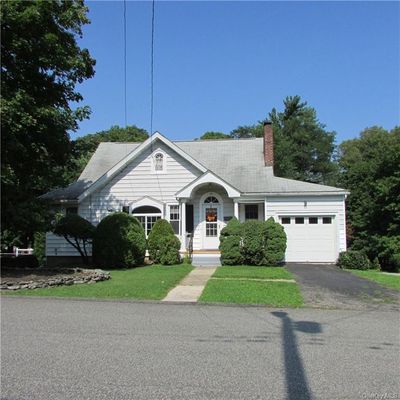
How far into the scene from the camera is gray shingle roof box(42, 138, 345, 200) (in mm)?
22625

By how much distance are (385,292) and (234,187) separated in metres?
9.95

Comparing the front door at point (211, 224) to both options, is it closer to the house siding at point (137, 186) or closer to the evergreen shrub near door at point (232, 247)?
the house siding at point (137, 186)

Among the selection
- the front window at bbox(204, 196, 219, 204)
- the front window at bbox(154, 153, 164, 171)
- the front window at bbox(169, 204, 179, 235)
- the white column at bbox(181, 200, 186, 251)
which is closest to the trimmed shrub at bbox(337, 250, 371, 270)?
the front window at bbox(204, 196, 219, 204)

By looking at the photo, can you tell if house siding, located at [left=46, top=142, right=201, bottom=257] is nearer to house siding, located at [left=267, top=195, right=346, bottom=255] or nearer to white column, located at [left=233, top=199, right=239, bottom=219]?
white column, located at [left=233, top=199, right=239, bottom=219]

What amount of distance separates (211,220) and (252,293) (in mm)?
11220

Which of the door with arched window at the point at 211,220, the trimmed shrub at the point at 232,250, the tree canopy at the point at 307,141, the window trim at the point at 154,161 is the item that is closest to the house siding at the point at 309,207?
the door with arched window at the point at 211,220

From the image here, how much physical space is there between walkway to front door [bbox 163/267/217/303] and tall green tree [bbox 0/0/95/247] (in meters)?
5.28

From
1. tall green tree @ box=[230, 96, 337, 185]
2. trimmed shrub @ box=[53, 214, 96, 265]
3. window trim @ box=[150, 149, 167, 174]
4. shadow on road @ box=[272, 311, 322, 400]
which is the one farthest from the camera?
tall green tree @ box=[230, 96, 337, 185]

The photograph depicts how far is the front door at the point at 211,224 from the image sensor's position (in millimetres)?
22908

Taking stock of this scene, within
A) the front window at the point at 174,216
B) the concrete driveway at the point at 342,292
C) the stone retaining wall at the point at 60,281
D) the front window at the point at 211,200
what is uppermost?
the front window at the point at 211,200

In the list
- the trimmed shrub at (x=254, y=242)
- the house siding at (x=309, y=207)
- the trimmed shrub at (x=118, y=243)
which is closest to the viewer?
the trimmed shrub at (x=118, y=243)

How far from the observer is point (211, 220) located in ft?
75.7

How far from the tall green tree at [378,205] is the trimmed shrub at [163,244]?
9.79 m

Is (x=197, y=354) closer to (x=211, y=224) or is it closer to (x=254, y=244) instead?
(x=254, y=244)
